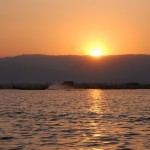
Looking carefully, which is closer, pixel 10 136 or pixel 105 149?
pixel 105 149

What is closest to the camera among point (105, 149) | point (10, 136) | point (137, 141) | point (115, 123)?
point (105, 149)

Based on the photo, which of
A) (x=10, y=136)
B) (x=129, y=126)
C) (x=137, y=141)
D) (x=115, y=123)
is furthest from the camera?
(x=115, y=123)

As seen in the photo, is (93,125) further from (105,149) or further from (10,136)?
(105,149)

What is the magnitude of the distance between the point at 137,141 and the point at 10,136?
26.8ft

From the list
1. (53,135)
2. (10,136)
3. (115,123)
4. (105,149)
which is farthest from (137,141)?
(115,123)

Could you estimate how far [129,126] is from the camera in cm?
4044

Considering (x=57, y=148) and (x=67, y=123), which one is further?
(x=67, y=123)

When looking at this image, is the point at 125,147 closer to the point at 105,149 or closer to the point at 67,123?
the point at 105,149

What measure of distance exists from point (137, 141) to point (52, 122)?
46.3 feet

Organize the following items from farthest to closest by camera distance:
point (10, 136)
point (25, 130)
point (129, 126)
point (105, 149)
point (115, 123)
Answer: point (115, 123) → point (129, 126) → point (25, 130) → point (10, 136) → point (105, 149)

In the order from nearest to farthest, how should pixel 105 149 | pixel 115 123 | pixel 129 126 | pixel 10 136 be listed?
pixel 105 149 < pixel 10 136 < pixel 129 126 < pixel 115 123

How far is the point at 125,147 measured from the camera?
29234 mm

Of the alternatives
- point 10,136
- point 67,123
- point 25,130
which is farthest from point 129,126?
point 10,136

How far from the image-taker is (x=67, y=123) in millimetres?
43281
